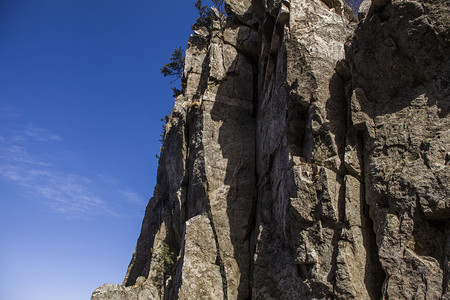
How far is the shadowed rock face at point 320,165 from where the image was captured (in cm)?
1187

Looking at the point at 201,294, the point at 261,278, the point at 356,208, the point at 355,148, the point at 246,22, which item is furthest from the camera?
the point at 246,22

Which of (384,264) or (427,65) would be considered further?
(427,65)

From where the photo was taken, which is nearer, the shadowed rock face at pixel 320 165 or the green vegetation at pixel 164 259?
the shadowed rock face at pixel 320 165

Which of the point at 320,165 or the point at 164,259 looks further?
the point at 164,259

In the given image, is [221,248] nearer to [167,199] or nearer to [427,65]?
[167,199]

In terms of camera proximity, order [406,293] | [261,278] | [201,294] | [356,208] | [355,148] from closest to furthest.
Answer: [406,293]
[356,208]
[355,148]
[261,278]
[201,294]

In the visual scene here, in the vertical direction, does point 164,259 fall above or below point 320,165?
below

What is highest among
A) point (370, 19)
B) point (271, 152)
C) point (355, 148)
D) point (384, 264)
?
point (370, 19)

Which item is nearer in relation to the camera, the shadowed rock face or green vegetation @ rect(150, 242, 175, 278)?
the shadowed rock face

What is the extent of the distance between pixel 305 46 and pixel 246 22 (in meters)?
10.2

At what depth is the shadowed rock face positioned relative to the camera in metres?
11.9

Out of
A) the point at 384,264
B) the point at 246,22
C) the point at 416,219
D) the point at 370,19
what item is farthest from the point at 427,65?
the point at 246,22

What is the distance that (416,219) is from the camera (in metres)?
11.5

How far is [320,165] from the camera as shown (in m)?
14.7
